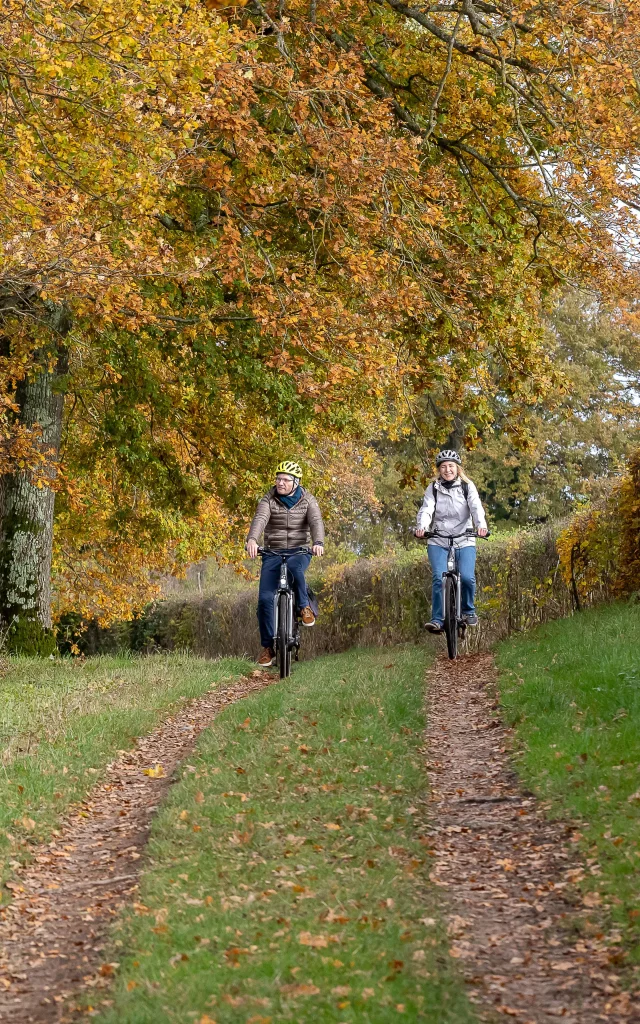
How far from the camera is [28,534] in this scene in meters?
15.7

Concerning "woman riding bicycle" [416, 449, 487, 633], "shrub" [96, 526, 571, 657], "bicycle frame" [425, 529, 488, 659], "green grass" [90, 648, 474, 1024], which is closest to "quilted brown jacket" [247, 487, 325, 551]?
"woman riding bicycle" [416, 449, 487, 633]

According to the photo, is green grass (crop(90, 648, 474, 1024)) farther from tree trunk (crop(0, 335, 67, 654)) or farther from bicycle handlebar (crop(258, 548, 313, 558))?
tree trunk (crop(0, 335, 67, 654))

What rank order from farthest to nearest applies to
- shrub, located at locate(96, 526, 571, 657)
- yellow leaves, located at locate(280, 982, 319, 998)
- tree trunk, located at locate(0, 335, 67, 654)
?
tree trunk, located at locate(0, 335, 67, 654), shrub, located at locate(96, 526, 571, 657), yellow leaves, located at locate(280, 982, 319, 998)

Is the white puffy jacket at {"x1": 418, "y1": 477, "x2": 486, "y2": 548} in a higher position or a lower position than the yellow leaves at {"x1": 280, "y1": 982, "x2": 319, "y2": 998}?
higher

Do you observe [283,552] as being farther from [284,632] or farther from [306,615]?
[284,632]

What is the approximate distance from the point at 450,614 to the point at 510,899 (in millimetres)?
7606

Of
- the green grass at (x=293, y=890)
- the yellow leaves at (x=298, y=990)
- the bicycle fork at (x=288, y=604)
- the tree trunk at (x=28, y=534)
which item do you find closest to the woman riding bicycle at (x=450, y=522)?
the bicycle fork at (x=288, y=604)

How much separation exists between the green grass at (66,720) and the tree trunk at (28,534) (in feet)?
2.38

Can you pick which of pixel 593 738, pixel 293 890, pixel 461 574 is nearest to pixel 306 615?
pixel 461 574

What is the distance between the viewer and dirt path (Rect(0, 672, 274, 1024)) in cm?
519

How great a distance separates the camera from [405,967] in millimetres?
4742

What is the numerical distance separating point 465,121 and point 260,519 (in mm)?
5879

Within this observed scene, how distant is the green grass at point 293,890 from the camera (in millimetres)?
4523

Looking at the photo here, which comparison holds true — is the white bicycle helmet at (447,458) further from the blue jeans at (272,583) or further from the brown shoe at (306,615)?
the brown shoe at (306,615)
